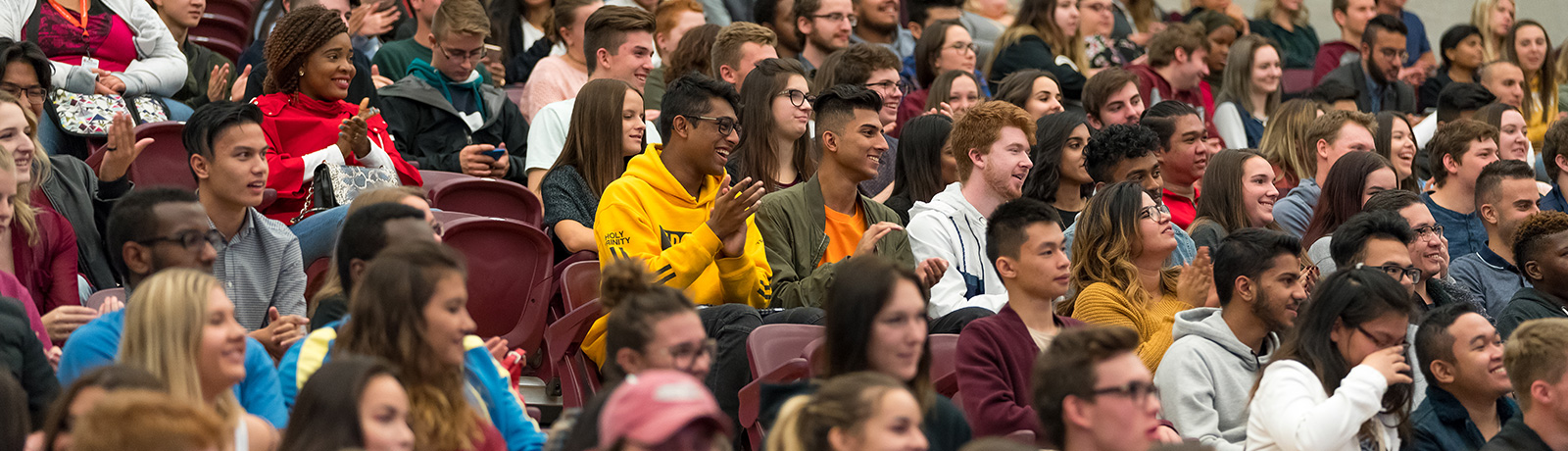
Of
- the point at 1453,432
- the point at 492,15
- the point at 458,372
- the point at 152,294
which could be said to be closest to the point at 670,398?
the point at 458,372

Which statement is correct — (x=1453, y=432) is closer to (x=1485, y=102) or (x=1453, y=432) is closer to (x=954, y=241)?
(x=954, y=241)

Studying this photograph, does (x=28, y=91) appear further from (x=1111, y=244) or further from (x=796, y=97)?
(x=1111, y=244)

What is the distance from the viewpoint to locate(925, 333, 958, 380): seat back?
4.50 metres

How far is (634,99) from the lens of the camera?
20.2ft

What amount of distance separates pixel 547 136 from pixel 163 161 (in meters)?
1.49

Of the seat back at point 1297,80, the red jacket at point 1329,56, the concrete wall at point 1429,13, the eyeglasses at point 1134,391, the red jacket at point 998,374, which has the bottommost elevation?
the concrete wall at point 1429,13

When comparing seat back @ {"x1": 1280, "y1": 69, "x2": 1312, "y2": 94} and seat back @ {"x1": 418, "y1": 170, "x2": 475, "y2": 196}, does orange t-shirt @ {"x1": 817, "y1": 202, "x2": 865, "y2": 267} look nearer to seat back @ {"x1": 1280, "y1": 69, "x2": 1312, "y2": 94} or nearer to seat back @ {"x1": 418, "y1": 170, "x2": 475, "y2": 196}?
seat back @ {"x1": 418, "y1": 170, "x2": 475, "y2": 196}

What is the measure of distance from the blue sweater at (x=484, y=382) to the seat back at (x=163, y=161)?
227cm

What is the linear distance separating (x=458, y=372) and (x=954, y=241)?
2332 millimetres

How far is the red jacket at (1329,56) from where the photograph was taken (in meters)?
10.5

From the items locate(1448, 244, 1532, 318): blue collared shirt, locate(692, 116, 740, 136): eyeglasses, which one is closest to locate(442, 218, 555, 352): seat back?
locate(692, 116, 740, 136): eyeglasses

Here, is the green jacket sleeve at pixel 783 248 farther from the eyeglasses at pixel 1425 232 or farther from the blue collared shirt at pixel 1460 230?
the blue collared shirt at pixel 1460 230

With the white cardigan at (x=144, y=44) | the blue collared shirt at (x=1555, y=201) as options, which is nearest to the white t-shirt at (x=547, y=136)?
the white cardigan at (x=144, y=44)

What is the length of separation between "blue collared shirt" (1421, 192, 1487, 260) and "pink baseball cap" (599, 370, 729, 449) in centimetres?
475
